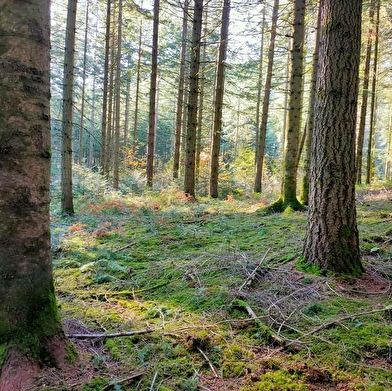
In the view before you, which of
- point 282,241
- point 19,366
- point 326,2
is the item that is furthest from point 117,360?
point 326,2

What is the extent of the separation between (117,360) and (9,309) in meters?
0.79

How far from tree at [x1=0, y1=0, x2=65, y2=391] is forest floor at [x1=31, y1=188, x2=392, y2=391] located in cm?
22

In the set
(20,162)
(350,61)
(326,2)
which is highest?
(326,2)

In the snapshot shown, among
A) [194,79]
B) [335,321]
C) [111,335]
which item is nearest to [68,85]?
[194,79]

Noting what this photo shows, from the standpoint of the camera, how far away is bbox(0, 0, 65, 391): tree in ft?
6.49

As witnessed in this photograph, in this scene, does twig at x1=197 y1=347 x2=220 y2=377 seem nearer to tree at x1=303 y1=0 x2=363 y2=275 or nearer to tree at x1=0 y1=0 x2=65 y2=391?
tree at x1=0 y1=0 x2=65 y2=391

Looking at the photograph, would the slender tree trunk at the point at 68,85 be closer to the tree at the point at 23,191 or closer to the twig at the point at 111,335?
the tree at the point at 23,191

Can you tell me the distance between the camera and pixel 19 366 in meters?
1.94

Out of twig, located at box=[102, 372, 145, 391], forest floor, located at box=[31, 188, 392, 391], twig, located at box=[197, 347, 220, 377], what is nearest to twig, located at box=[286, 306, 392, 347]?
forest floor, located at box=[31, 188, 392, 391]

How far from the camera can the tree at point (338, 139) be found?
369 centimetres

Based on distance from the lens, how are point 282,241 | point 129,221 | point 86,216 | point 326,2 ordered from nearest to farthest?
point 326,2 < point 282,241 < point 129,221 < point 86,216

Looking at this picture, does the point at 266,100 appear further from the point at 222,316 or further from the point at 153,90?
the point at 222,316

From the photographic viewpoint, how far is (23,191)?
2.03m

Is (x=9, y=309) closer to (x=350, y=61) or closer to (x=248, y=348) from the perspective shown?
(x=248, y=348)
